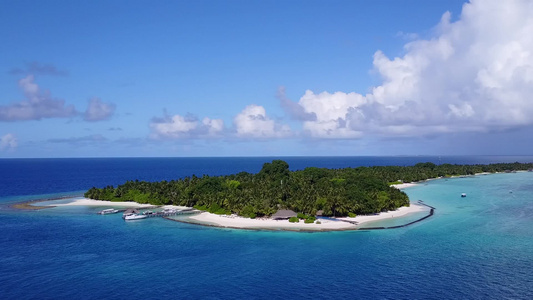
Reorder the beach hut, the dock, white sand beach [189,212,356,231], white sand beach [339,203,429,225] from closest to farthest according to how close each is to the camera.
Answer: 1. white sand beach [189,212,356,231]
2. the beach hut
3. white sand beach [339,203,429,225]
4. the dock

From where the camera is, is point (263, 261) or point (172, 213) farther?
point (172, 213)

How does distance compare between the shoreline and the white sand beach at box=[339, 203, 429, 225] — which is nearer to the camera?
the shoreline

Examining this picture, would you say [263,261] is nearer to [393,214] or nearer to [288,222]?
[288,222]

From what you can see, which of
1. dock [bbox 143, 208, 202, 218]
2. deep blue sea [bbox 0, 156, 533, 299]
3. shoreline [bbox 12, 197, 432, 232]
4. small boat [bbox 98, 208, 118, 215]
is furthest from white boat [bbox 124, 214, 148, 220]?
small boat [bbox 98, 208, 118, 215]

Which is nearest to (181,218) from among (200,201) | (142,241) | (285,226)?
(200,201)

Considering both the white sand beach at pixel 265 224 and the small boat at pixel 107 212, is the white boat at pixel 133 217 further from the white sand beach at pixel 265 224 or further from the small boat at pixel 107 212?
the white sand beach at pixel 265 224

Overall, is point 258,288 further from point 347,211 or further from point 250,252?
point 347,211

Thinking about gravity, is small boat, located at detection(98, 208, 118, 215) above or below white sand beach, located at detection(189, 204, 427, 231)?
below

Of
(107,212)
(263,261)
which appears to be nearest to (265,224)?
(263,261)

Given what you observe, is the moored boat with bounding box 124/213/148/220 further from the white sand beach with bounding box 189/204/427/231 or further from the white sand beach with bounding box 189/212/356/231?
the white sand beach with bounding box 189/212/356/231
